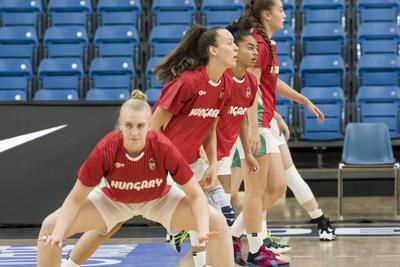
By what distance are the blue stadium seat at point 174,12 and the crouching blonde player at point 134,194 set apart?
8.56 meters

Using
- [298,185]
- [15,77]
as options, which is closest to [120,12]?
[15,77]

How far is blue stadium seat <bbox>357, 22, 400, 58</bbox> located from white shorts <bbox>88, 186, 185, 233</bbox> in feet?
27.3

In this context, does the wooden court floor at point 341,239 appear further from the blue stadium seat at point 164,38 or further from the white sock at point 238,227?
the blue stadium seat at point 164,38

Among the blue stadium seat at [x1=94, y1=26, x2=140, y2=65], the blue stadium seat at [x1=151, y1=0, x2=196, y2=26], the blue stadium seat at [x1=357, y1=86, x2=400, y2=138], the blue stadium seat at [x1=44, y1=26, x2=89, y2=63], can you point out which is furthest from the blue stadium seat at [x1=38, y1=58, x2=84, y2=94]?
the blue stadium seat at [x1=357, y1=86, x2=400, y2=138]

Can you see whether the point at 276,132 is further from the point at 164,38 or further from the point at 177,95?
the point at 164,38

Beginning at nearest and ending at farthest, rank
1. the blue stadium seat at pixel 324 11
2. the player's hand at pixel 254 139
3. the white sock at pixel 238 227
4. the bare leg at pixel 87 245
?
the bare leg at pixel 87 245 < the player's hand at pixel 254 139 < the white sock at pixel 238 227 < the blue stadium seat at pixel 324 11

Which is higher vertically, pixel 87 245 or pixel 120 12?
pixel 120 12

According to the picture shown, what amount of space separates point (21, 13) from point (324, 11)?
14.8 ft

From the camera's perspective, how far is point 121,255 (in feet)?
23.0

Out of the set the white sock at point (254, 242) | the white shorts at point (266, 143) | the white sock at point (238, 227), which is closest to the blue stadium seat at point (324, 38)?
the white shorts at point (266, 143)

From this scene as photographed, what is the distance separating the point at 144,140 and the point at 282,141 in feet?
9.45

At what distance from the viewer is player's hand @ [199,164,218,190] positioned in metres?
5.39

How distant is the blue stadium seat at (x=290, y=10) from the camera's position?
13036 mm

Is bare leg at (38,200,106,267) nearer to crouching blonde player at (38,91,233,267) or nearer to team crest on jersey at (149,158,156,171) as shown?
crouching blonde player at (38,91,233,267)
